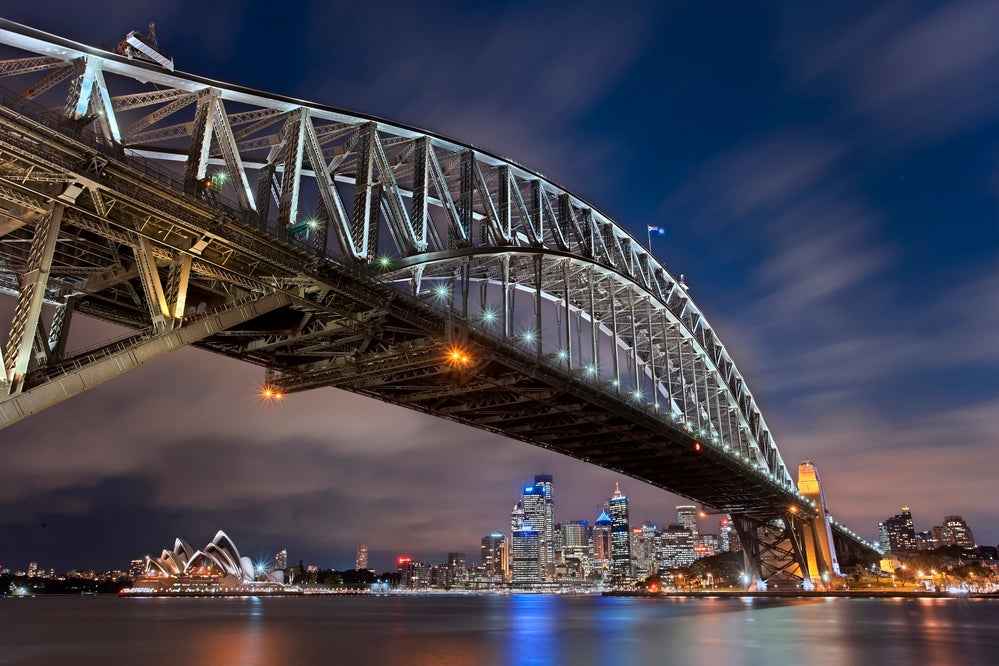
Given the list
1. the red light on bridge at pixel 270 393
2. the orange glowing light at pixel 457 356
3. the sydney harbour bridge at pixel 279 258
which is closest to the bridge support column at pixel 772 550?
the sydney harbour bridge at pixel 279 258

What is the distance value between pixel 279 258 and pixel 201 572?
177 meters

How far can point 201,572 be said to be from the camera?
17775 centimetres

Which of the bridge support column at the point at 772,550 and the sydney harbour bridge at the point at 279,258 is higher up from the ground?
the sydney harbour bridge at the point at 279,258

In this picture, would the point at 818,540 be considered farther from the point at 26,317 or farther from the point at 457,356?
the point at 26,317

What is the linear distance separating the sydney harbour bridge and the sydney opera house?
135 meters

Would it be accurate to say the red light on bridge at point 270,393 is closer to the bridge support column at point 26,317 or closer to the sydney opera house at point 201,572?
the bridge support column at point 26,317

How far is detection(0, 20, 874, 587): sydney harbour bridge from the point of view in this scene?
763 inches

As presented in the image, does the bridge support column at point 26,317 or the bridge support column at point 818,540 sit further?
the bridge support column at point 818,540

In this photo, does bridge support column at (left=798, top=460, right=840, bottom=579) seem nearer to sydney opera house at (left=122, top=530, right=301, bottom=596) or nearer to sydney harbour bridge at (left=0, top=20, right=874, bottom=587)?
sydney harbour bridge at (left=0, top=20, right=874, bottom=587)

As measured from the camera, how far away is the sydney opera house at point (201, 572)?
546 ft

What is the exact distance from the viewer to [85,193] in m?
20.3

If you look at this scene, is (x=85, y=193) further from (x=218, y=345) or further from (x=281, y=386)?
(x=281, y=386)

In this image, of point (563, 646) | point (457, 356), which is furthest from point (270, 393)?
point (563, 646)

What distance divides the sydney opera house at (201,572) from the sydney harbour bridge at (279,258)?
13544 cm
